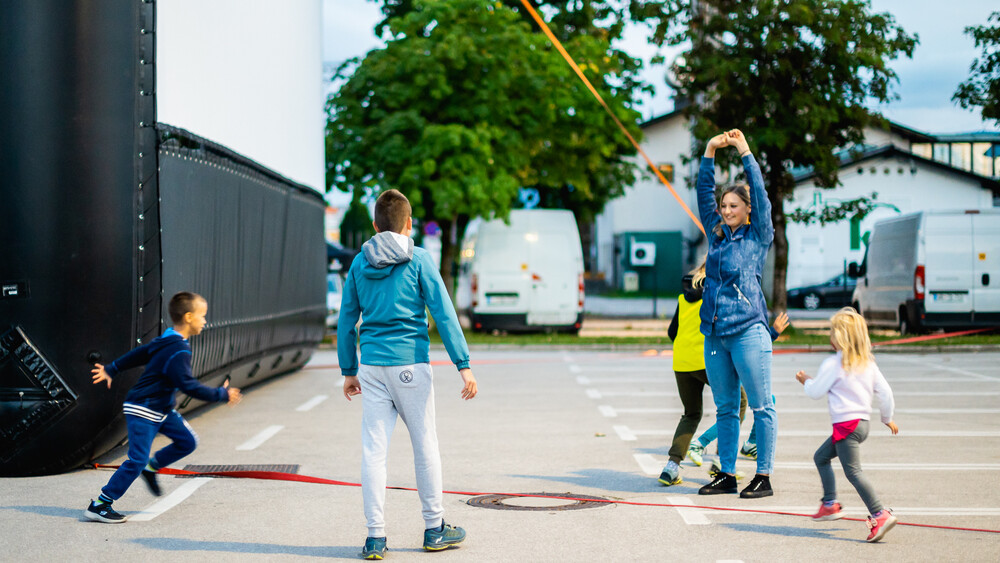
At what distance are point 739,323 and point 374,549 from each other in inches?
102

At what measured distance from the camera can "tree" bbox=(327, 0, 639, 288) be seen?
22.8 metres

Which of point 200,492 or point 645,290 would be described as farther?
point 645,290

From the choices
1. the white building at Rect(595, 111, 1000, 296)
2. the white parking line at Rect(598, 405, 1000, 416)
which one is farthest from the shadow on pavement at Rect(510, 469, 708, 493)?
the white building at Rect(595, 111, 1000, 296)

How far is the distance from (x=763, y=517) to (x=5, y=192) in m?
4.94

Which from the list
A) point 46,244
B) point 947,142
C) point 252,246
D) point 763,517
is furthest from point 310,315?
point 947,142

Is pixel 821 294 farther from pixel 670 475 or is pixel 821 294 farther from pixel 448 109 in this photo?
pixel 670 475

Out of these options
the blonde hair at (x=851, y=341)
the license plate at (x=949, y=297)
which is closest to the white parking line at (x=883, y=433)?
the blonde hair at (x=851, y=341)

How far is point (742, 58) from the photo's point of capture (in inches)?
880

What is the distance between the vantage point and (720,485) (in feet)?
22.7

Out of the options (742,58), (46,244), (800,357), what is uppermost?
(742,58)

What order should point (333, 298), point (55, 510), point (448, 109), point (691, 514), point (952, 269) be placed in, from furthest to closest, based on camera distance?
point (333, 298) → point (448, 109) → point (952, 269) → point (55, 510) → point (691, 514)

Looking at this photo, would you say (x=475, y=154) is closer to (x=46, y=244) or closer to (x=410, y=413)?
(x=46, y=244)

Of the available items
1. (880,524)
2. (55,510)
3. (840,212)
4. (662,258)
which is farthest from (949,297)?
(662,258)

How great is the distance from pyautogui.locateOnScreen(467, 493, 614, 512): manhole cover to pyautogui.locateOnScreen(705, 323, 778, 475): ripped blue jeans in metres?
0.84
